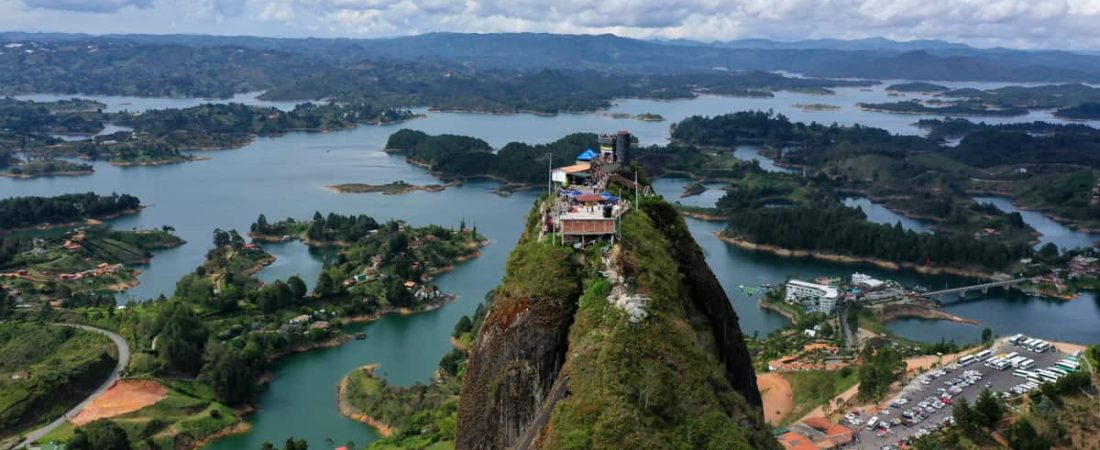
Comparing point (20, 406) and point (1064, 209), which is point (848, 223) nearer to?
point (1064, 209)

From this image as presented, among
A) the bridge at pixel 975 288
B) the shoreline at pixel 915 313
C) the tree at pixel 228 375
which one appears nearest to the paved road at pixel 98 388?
the tree at pixel 228 375

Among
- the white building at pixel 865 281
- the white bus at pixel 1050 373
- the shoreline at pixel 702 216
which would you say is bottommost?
the shoreline at pixel 702 216

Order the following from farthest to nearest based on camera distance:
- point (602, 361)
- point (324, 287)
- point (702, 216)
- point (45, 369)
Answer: point (702, 216)
point (324, 287)
point (45, 369)
point (602, 361)

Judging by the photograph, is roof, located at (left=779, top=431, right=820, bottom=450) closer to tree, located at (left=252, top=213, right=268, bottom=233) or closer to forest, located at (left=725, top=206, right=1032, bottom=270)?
forest, located at (left=725, top=206, right=1032, bottom=270)

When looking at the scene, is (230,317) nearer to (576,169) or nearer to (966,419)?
(576,169)

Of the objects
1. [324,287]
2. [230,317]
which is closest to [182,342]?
[230,317]

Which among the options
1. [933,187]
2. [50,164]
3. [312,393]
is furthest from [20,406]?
[933,187]

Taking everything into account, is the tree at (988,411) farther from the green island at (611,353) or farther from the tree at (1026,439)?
the green island at (611,353)
